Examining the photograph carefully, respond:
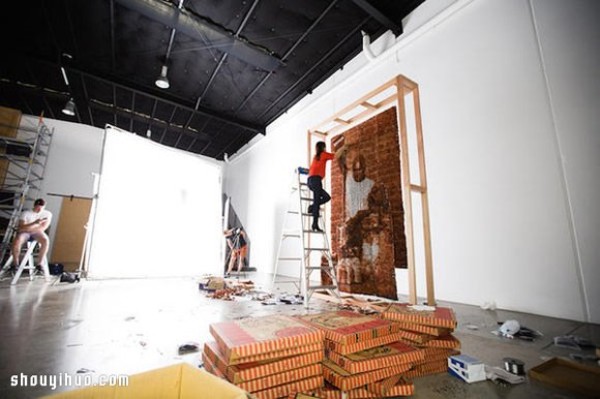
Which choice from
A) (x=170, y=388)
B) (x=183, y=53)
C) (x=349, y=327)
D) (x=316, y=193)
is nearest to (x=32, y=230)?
(x=183, y=53)

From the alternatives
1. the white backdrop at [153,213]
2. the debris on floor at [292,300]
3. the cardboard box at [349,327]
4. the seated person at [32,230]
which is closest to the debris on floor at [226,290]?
the debris on floor at [292,300]

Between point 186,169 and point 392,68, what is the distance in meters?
4.29

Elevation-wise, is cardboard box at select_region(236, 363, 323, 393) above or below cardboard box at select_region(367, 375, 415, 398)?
above

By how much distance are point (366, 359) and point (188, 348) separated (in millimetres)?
1068

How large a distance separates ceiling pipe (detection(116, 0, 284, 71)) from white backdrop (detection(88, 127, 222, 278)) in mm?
1912

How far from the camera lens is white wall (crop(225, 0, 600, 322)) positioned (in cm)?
217

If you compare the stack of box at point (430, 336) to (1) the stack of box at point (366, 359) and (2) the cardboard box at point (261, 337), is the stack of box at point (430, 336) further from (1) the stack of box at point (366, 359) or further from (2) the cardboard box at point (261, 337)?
(2) the cardboard box at point (261, 337)

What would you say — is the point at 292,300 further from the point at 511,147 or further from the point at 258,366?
the point at 511,147

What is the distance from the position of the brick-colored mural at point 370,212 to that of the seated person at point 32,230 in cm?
529

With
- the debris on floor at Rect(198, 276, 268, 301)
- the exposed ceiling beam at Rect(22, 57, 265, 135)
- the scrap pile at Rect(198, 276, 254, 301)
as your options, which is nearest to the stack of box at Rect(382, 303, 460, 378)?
the debris on floor at Rect(198, 276, 268, 301)

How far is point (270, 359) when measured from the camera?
3.37 feet

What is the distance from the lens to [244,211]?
8078 millimetres

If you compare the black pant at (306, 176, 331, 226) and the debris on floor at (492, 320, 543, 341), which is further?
the black pant at (306, 176, 331, 226)

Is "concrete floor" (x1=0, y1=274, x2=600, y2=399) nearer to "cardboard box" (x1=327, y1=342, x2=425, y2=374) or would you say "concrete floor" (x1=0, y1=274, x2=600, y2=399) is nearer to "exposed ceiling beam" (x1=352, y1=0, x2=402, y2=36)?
"cardboard box" (x1=327, y1=342, x2=425, y2=374)
